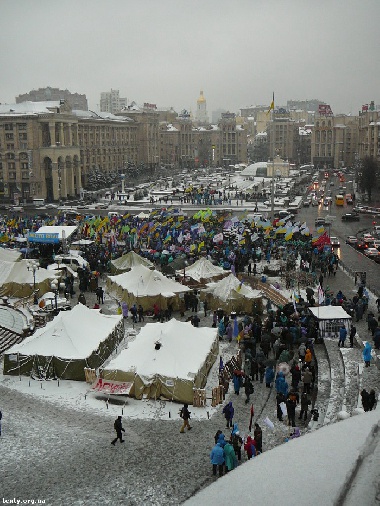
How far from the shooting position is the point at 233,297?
19938 mm

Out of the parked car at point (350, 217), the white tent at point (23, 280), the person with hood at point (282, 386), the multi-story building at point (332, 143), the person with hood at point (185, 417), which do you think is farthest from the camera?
the multi-story building at point (332, 143)

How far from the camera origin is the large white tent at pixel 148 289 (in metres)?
20.8

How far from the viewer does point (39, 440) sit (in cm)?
1120

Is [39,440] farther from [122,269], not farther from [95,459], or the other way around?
[122,269]

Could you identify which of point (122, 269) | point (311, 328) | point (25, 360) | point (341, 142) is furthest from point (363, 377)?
point (341, 142)

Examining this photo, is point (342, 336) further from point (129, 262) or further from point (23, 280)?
point (23, 280)

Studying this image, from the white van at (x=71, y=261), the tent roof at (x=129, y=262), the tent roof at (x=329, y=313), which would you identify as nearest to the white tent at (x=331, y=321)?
the tent roof at (x=329, y=313)

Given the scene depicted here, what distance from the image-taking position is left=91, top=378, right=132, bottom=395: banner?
43.3ft

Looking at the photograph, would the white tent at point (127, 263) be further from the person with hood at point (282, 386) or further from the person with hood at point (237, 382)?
the person with hood at point (282, 386)

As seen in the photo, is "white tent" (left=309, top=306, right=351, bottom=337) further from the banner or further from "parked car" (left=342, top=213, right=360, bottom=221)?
"parked car" (left=342, top=213, right=360, bottom=221)

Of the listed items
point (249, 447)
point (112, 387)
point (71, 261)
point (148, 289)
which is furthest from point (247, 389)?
point (71, 261)

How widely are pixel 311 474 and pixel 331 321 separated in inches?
510

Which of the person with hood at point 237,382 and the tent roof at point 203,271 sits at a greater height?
the tent roof at point 203,271

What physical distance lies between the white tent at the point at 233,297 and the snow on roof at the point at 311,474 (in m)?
14.5
